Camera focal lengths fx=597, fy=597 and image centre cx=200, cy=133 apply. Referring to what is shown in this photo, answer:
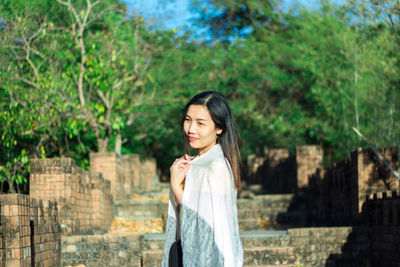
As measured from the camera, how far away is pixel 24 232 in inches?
240

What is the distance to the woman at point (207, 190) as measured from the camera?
3389 mm

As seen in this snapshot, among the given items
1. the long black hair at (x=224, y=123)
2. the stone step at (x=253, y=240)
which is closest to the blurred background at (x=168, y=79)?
the stone step at (x=253, y=240)

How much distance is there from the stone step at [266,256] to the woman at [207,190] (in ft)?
15.0

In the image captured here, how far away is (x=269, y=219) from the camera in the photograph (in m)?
13.0

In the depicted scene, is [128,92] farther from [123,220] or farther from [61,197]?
[61,197]

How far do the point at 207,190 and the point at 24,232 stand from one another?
3.31 metres

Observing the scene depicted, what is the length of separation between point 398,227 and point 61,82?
854 centimetres

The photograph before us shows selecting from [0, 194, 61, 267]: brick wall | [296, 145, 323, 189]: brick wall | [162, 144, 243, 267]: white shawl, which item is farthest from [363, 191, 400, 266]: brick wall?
[296, 145, 323, 189]: brick wall

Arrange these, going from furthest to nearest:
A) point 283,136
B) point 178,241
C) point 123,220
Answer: point 283,136 → point 123,220 → point 178,241

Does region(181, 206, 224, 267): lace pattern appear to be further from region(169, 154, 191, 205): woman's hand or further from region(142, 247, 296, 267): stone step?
region(142, 247, 296, 267): stone step

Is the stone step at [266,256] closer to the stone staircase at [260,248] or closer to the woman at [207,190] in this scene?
the stone staircase at [260,248]

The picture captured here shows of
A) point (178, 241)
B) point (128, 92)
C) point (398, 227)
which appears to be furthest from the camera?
point (128, 92)

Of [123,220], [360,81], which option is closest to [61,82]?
[123,220]

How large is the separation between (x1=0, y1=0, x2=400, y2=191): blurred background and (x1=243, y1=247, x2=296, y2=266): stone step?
234 cm
